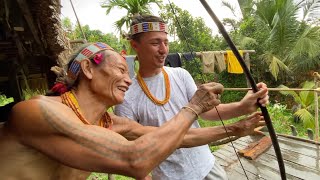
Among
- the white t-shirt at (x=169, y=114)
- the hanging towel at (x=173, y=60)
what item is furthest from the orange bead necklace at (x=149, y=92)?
Answer: the hanging towel at (x=173, y=60)

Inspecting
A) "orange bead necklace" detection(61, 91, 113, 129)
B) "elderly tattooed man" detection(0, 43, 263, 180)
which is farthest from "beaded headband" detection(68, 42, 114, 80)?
"orange bead necklace" detection(61, 91, 113, 129)

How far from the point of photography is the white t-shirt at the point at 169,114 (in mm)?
1986

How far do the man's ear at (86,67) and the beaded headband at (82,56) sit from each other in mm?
28

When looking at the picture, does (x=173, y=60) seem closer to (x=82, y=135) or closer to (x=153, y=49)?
(x=153, y=49)

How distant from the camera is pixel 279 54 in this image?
12.3 m

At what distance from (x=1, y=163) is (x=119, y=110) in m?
0.94

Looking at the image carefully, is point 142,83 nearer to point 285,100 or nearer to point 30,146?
point 30,146

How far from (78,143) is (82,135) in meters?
0.03

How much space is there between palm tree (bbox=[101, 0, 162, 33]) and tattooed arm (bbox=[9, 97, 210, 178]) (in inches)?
303

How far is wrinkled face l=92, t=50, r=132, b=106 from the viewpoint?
145 cm

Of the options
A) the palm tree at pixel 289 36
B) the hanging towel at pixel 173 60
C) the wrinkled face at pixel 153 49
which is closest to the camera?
the wrinkled face at pixel 153 49

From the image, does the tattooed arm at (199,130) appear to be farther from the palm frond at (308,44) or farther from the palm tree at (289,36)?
the palm frond at (308,44)

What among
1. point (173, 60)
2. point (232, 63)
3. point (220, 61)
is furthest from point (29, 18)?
point (232, 63)

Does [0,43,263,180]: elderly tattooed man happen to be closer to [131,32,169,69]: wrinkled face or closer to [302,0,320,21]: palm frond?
[131,32,169,69]: wrinkled face
